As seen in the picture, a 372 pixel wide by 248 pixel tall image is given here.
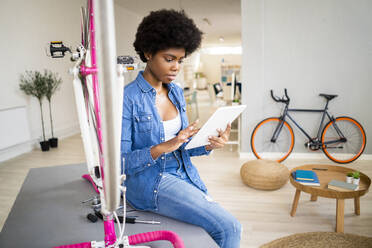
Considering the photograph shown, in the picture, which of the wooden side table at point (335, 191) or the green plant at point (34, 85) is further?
the green plant at point (34, 85)

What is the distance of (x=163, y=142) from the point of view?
1.14 metres

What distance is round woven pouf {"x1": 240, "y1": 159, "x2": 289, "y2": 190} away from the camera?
2713 millimetres

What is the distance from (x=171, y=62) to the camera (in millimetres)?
1200

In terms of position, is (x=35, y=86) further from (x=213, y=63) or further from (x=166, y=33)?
(x=213, y=63)

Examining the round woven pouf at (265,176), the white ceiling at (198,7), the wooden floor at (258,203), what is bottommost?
the wooden floor at (258,203)

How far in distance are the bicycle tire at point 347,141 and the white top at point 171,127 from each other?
2867 millimetres

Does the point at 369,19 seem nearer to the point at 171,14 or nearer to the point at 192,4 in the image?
the point at 171,14

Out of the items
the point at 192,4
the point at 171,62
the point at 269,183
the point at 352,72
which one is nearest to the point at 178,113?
the point at 171,62

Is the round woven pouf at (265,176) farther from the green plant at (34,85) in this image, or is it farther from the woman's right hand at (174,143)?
the green plant at (34,85)

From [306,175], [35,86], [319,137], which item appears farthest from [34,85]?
[319,137]

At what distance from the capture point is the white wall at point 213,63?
18188 millimetres

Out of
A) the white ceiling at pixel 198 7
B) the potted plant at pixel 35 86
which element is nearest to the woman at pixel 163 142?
the potted plant at pixel 35 86

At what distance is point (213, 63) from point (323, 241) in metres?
17.6

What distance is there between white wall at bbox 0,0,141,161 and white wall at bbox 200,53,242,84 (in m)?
13.2
